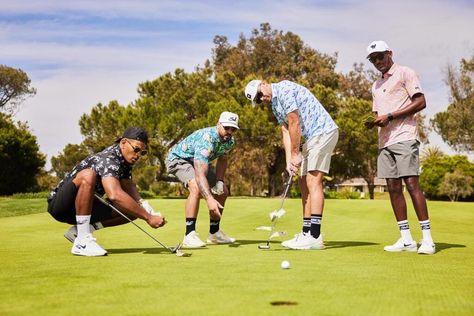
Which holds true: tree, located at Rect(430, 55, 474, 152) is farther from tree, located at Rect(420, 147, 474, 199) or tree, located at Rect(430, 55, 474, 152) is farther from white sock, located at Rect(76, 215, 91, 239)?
white sock, located at Rect(76, 215, 91, 239)

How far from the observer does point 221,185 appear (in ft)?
30.7

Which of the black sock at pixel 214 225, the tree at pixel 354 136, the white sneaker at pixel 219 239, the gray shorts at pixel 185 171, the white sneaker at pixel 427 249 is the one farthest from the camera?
the tree at pixel 354 136

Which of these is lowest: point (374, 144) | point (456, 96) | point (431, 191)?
point (431, 191)

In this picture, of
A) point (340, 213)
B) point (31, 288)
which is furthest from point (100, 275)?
point (340, 213)

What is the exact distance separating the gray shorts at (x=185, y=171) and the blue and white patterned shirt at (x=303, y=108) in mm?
1361

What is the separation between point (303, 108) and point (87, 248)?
10.4ft

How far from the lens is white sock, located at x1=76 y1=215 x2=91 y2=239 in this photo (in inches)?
285

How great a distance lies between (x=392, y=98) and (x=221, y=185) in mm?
2615

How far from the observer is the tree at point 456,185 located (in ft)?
172

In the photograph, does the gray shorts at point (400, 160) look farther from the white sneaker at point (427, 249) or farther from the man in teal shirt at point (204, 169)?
the man in teal shirt at point (204, 169)

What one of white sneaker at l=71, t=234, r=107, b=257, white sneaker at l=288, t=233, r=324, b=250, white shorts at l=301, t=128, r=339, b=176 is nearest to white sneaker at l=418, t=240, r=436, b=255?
white sneaker at l=288, t=233, r=324, b=250

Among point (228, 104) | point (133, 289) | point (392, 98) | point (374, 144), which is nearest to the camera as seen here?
point (133, 289)

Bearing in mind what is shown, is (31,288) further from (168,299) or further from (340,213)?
(340,213)

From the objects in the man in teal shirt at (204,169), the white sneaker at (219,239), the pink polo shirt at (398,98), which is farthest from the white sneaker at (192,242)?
the pink polo shirt at (398,98)
